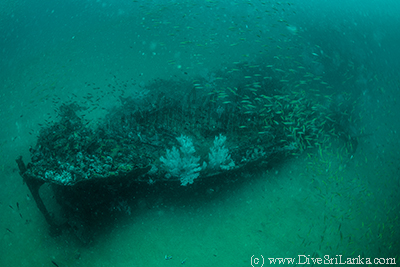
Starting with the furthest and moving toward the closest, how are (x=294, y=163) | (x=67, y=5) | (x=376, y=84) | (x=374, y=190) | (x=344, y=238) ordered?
(x=67, y=5) → (x=376, y=84) → (x=374, y=190) → (x=294, y=163) → (x=344, y=238)

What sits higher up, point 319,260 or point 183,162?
point 183,162

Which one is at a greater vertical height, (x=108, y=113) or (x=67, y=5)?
(x=67, y=5)

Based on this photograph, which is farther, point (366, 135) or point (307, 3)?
point (307, 3)

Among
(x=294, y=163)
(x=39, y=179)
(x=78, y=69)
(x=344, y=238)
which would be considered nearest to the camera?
(x=39, y=179)

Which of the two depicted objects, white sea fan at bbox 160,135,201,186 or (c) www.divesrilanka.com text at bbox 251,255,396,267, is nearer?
(c) www.divesrilanka.com text at bbox 251,255,396,267

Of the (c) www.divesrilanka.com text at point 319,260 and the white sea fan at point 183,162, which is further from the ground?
the white sea fan at point 183,162

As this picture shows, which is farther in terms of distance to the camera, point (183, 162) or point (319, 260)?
point (183, 162)

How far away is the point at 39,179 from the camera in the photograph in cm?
481

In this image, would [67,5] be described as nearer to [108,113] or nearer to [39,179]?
[108,113]

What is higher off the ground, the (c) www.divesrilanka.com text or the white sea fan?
the white sea fan

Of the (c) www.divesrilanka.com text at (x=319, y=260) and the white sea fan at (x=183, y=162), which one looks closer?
the (c) www.divesrilanka.com text at (x=319, y=260)

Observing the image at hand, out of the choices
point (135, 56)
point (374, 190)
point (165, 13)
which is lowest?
point (374, 190)

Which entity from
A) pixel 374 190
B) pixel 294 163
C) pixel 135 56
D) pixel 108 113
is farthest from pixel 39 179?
pixel 374 190

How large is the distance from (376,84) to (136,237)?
1083 centimetres
